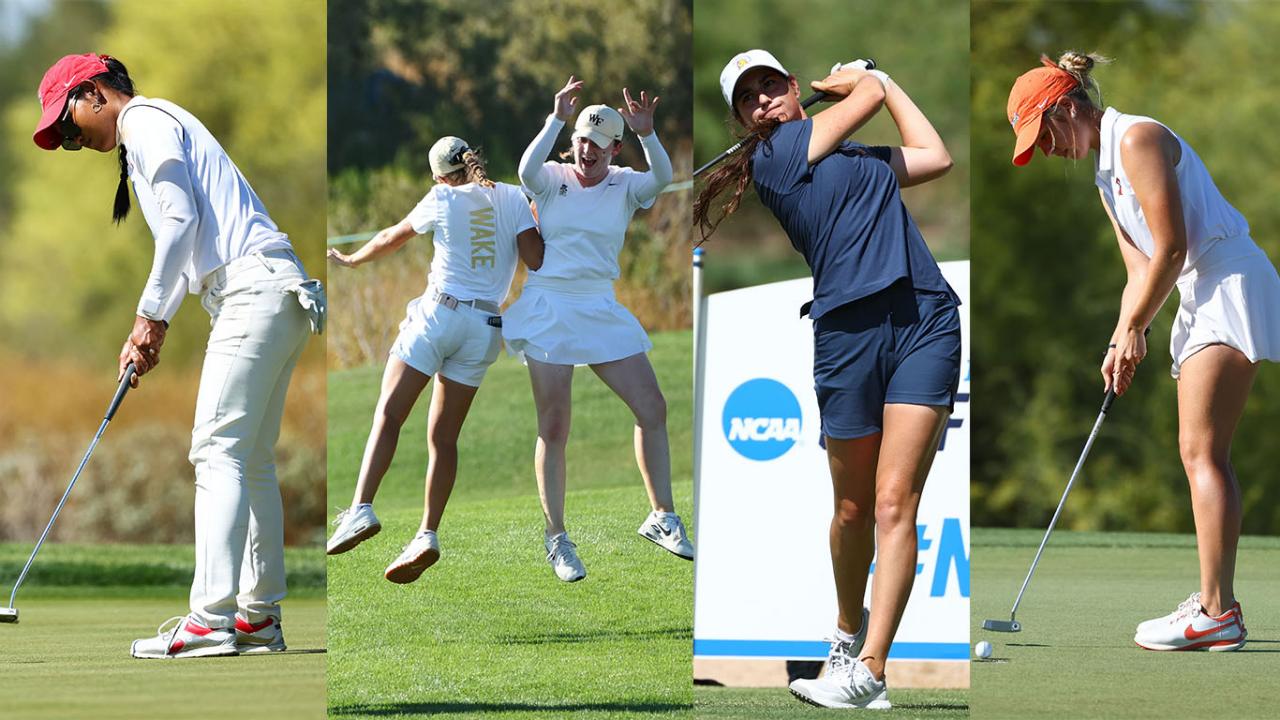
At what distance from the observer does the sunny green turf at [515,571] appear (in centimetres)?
371

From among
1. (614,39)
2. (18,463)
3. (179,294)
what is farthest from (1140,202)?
(18,463)

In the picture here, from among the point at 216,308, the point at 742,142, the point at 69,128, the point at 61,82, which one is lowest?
the point at 216,308

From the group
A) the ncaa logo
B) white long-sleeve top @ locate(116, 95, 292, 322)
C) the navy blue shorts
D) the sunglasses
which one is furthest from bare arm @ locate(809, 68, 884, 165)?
the sunglasses

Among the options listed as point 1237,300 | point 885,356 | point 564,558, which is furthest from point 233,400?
point 1237,300

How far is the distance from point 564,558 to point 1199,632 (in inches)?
61.8

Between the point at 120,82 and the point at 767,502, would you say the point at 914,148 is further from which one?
the point at 120,82

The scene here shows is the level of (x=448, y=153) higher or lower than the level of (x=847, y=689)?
higher

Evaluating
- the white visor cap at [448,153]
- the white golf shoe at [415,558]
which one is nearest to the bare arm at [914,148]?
the white visor cap at [448,153]

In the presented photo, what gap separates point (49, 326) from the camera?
10.6m

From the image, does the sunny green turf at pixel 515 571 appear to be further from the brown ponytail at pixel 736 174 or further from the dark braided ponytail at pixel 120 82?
the dark braided ponytail at pixel 120 82

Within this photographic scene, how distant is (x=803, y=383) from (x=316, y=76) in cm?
764

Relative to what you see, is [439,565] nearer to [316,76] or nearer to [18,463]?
[18,463]

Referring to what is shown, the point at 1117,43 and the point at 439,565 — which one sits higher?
the point at 1117,43

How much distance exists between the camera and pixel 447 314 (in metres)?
3.83
